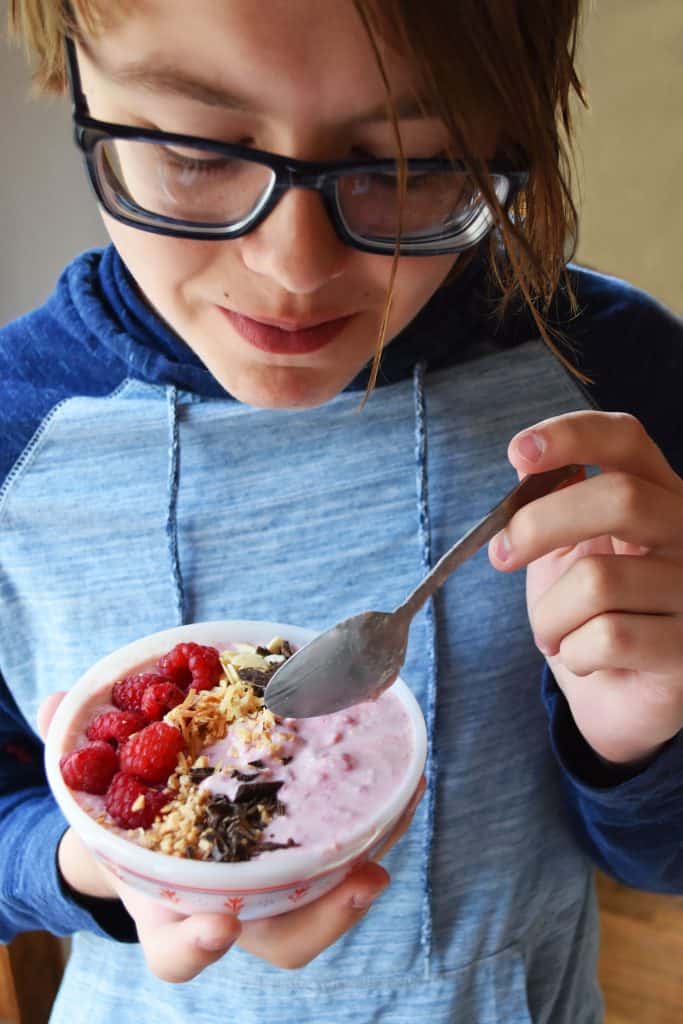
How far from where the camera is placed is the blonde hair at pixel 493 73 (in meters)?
0.51

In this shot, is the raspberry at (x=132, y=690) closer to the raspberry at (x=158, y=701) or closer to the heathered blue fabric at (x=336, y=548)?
the raspberry at (x=158, y=701)

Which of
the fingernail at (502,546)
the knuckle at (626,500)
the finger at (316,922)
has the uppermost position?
the knuckle at (626,500)

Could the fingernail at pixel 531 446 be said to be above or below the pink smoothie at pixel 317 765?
above

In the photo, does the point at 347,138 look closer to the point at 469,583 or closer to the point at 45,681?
the point at 469,583

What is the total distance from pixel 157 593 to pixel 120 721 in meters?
0.21

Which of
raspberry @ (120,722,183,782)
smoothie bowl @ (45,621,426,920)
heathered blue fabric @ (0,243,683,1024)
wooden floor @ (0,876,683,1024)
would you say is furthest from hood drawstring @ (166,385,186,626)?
wooden floor @ (0,876,683,1024)

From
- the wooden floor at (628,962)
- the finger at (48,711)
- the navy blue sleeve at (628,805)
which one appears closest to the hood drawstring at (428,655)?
the navy blue sleeve at (628,805)

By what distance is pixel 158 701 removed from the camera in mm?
632

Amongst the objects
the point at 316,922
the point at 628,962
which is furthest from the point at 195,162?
the point at 628,962

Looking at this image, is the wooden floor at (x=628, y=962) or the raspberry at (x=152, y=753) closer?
the raspberry at (x=152, y=753)

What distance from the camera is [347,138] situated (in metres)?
0.56

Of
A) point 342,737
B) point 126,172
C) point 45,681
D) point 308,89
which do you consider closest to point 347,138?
point 308,89

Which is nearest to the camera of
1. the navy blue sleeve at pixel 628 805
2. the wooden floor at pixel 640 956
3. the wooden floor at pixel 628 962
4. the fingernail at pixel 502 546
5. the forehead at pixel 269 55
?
the forehead at pixel 269 55

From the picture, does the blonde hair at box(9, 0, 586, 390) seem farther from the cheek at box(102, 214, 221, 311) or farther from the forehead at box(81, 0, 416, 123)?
the cheek at box(102, 214, 221, 311)
